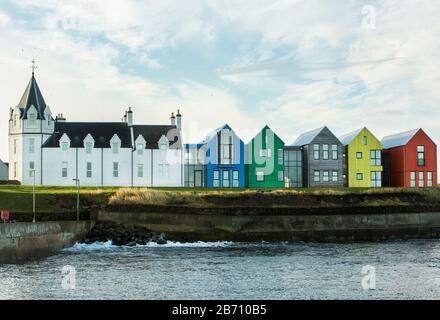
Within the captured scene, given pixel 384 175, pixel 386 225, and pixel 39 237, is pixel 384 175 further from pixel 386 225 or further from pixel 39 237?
pixel 39 237

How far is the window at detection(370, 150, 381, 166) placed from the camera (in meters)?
85.2

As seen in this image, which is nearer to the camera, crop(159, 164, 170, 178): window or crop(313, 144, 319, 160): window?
crop(159, 164, 170, 178): window

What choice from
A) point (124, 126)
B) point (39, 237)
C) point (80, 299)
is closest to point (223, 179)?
point (124, 126)

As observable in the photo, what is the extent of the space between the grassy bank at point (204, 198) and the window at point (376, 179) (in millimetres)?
14154

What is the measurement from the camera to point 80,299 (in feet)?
90.1

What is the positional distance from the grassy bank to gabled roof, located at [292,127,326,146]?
1720cm

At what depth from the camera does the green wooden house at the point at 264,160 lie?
82.0m

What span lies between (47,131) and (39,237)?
36.8 metres

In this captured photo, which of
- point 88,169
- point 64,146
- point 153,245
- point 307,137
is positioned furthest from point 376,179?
point 153,245

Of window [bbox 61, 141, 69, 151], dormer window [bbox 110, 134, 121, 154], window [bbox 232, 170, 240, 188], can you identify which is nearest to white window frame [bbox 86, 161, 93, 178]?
window [bbox 61, 141, 69, 151]

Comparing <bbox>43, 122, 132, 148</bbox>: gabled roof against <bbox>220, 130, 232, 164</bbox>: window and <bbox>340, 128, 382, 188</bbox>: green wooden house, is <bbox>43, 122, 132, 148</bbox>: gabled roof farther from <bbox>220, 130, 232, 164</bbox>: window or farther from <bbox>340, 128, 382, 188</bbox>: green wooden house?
<bbox>340, 128, 382, 188</bbox>: green wooden house

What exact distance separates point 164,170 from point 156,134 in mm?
A: 5215
